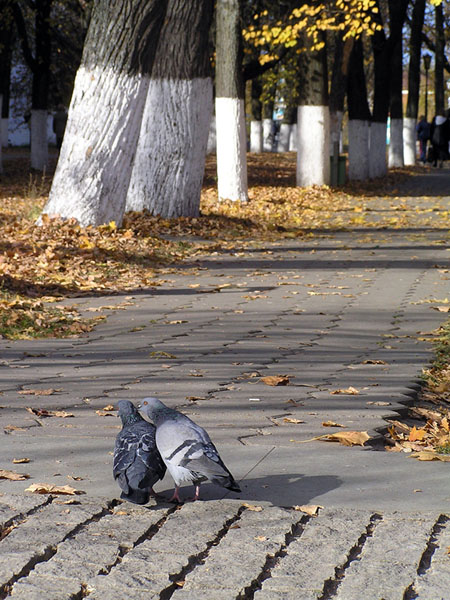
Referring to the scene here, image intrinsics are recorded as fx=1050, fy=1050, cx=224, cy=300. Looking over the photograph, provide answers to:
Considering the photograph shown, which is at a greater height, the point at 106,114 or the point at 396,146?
the point at 396,146

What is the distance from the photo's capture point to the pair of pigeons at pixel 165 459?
3.56 m

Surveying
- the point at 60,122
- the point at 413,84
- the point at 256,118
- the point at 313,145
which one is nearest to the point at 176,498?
the point at 313,145

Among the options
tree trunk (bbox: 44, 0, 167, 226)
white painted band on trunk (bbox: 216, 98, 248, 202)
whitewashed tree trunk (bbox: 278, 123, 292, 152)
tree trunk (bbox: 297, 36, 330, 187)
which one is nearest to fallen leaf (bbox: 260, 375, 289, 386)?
tree trunk (bbox: 44, 0, 167, 226)

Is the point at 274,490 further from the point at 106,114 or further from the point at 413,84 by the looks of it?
the point at 413,84

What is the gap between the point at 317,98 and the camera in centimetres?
2488

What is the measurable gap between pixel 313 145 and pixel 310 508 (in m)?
22.1

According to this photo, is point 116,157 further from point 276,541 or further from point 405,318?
point 276,541

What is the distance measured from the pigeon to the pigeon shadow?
0.30 m

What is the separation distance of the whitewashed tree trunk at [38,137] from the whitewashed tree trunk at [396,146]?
14142mm

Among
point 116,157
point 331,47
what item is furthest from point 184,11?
point 331,47

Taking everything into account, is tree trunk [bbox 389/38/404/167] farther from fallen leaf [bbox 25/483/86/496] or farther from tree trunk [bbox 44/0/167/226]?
fallen leaf [bbox 25/483/86/496]

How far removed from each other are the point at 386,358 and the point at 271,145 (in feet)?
189

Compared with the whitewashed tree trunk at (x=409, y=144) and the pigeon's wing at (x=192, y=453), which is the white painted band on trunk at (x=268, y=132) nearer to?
the whitewashed tree trunk at (x=409, y=144)

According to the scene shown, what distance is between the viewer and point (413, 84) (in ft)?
143
